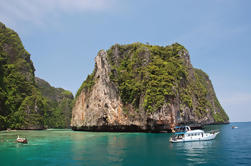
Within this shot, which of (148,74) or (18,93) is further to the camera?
(18,93)

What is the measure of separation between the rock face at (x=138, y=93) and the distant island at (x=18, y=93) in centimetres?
3283

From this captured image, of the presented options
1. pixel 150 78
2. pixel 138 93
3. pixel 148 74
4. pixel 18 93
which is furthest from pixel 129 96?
pixel 18 93

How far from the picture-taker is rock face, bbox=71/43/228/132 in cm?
6025

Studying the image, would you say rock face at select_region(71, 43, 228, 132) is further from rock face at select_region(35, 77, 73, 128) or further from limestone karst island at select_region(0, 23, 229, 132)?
rock face at select_region(35, 77, 73, 128)

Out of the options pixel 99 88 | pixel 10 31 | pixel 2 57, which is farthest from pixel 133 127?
pixel 10 31

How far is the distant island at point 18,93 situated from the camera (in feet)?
310

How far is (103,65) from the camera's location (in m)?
74.8

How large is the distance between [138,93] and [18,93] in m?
72.3

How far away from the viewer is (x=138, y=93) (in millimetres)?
66750

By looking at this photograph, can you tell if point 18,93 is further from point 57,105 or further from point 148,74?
point 148,74

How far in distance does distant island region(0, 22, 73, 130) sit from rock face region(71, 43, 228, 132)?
32829 mm

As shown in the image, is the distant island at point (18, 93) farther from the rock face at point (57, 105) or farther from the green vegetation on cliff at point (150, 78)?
the green vegetation on cliff at point (150, 78)

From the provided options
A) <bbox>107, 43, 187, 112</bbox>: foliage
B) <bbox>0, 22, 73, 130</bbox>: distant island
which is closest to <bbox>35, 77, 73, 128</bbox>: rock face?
<bbox>0, 22, 73, 130</bbox>: distant island

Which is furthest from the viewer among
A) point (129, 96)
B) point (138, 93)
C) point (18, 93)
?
point (18, 93)
